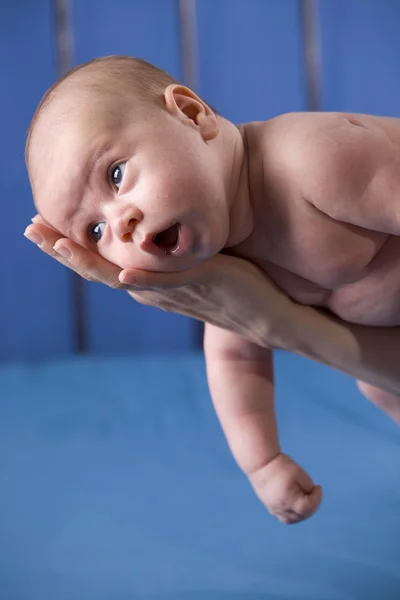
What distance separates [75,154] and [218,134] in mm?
138

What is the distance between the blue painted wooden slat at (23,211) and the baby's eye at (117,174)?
1.65 m

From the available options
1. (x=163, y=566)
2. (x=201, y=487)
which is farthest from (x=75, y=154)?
(x=201, y=487)

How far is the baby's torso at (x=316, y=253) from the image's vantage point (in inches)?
29.8

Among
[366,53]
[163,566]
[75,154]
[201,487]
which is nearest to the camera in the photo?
[75,154]

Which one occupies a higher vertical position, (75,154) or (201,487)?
(75,154)

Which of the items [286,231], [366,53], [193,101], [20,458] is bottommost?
[20,458]

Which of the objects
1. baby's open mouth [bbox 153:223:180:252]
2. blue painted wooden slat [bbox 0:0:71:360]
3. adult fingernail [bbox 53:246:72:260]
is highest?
adult fingernail [bbox 53:246:72:260]

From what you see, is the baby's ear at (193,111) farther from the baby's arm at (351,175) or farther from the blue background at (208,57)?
the blue background at (208,57)

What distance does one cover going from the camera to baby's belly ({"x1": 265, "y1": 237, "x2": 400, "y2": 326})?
796 millimetres

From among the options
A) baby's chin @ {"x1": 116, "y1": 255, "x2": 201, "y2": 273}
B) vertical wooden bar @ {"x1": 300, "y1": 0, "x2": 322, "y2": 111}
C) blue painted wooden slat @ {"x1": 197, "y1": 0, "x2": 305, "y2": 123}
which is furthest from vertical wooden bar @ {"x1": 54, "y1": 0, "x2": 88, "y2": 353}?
baby's chin @ {"x1": 116, "y1": 255, "x2": 201, "y2": 273}

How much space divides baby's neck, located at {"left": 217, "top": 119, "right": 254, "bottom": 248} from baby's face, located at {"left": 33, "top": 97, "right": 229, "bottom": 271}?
4cm

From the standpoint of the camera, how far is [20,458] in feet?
5.08

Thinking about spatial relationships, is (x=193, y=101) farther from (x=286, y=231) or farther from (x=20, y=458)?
(x=20, y=458)

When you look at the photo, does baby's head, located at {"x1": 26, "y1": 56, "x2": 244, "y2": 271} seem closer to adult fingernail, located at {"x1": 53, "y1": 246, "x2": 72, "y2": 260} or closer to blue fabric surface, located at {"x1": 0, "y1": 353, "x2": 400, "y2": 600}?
adult fingernail, located at {"x1": 53, "y1": 246, "x2": 72, "y2": 260}
